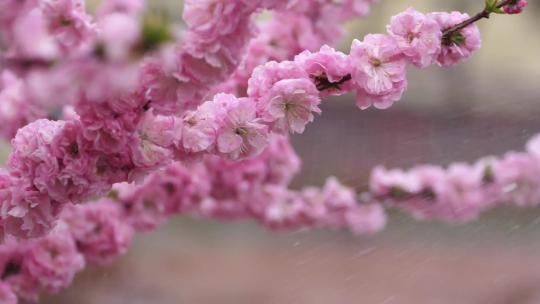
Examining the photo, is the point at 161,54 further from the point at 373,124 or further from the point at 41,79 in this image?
the point at 373,124

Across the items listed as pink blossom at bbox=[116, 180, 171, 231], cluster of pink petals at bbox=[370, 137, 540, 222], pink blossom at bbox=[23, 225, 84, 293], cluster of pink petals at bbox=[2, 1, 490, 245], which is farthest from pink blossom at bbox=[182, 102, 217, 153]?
cluster of pink petals at bbox=[370, 137, 540, 222]

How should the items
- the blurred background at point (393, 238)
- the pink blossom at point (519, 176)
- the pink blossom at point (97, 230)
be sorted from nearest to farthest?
the pink blossom at point (97, 230), the pink blossom at point (519, 176), the blurred background at point (393, 238)

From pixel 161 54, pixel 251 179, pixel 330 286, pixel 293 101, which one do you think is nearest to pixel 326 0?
pixel 251 179

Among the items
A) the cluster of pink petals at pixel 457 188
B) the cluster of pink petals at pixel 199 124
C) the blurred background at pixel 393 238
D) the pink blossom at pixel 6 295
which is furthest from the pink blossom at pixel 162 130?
the blurred background at pixel 393 238

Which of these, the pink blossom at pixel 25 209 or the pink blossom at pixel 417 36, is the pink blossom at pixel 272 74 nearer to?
the pink blossom at pixel 417 36

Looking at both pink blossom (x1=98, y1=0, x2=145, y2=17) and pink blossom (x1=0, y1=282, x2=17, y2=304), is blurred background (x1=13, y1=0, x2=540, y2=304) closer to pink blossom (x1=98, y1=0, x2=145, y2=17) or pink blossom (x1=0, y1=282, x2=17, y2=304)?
pink blossom (x1=0, y1=282, x2=17, y2=304)

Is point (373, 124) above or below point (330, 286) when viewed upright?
above
